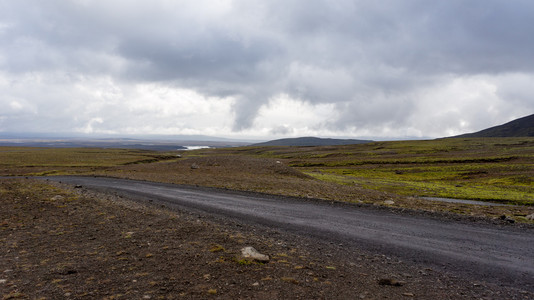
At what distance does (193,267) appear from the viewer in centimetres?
877

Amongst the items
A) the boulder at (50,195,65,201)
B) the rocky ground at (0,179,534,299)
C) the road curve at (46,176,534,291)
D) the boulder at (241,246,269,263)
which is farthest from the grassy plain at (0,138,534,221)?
the boulder at (241,246,269,263)

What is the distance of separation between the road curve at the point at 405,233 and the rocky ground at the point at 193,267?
1.20 m

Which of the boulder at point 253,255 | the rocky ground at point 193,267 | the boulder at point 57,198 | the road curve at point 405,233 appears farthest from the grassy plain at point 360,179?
the boulder at point 253,255

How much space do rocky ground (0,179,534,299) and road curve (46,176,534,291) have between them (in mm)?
1199

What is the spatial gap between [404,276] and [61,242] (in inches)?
484

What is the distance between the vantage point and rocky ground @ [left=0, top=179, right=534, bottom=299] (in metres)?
7.42

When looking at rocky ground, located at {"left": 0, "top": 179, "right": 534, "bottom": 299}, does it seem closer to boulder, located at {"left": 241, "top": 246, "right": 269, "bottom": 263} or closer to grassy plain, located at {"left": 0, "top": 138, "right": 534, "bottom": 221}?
boulder, located at {"left": 241, "top": 246, "right": 269, "bottom": 263}

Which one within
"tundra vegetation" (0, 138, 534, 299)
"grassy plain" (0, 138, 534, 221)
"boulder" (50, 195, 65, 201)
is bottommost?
"grassy plain" (0, 138, 534, 221)

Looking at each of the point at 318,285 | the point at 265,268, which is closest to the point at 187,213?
the point at 265,268

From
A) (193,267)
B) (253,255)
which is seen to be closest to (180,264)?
(193,267)

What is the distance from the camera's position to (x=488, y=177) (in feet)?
185

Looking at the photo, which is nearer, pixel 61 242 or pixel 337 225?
pixel 61 242

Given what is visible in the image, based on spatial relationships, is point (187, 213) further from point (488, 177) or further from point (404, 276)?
point (488, 177)

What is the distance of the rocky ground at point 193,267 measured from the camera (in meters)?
7.42
